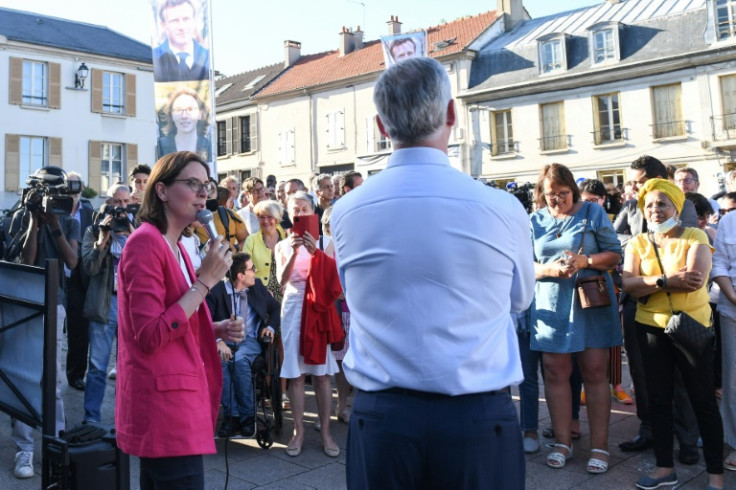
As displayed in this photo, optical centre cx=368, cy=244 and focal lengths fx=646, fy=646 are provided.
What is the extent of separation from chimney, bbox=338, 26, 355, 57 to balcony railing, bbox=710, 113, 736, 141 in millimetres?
19027

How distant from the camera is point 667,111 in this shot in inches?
946

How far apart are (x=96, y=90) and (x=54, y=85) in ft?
5.59

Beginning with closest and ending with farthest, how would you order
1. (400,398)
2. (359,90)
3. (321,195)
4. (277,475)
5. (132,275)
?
1. (400,398)
2. (132,275)
3. (277,475)
4. (321,195)
5. (359,90)

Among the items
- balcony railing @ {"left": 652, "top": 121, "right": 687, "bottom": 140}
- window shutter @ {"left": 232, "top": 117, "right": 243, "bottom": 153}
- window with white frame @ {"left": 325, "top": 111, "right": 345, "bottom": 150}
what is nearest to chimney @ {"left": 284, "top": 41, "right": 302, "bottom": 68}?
window shutter @ {"left": 232, "top": 117, "right": 243, "bottom": 153}

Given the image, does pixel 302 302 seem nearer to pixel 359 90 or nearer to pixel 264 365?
pixel 264 365

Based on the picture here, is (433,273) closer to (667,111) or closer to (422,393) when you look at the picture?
(422,393)

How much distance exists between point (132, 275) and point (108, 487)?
1.23 metres

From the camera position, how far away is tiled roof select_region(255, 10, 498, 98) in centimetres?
3036

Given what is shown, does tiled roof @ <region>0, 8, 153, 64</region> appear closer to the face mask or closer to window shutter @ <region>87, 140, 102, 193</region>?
window shutter @ <region>87, 140, 102, 193</region>

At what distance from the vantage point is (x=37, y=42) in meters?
26.8

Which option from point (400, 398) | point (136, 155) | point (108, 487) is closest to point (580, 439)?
point (108, 487)

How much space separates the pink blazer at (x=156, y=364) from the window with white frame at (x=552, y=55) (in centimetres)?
2641

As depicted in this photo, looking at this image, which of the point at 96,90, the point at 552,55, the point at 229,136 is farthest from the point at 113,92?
the point at 552,55

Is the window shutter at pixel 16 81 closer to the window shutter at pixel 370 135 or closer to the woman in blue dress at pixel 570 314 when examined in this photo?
the window shutter at pixel 370 135
